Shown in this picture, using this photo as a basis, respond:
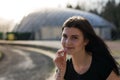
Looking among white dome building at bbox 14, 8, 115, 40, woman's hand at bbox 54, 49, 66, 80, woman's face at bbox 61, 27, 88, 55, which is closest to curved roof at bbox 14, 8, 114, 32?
white dome building at bbox 14, 8, 115, 40

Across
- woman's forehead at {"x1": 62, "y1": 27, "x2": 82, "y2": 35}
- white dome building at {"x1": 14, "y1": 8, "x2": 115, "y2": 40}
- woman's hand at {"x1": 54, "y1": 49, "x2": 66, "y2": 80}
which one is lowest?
white dome building at {"x1": 14, "y1": 8, "x2": 115, "y2": 40}

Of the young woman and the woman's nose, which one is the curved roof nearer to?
the young woman

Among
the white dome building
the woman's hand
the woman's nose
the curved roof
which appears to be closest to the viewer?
the woman's nose

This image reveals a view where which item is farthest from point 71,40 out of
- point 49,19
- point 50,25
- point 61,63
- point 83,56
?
point 49,19

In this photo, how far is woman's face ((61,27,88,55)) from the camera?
3.72 m

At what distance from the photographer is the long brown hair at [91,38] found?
3.78m

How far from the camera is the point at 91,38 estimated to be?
13.1 feet

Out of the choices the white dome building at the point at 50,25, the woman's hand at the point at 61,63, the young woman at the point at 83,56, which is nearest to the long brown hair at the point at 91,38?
the young woman at the point at 83,56

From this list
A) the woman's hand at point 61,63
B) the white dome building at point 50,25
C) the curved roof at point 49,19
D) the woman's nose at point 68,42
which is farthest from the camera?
the curved roof at point 49,19

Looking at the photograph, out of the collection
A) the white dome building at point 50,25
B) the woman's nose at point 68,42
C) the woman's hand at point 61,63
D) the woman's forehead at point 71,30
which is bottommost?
the white dome building at point 50,25

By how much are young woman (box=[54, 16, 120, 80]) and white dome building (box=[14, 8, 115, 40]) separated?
208 ft

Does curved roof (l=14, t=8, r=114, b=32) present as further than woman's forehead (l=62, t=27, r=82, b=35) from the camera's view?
Yes

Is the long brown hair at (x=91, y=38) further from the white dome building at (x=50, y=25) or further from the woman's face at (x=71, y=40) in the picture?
the white dome building at (x=50, y=25)

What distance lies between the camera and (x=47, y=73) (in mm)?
17469
